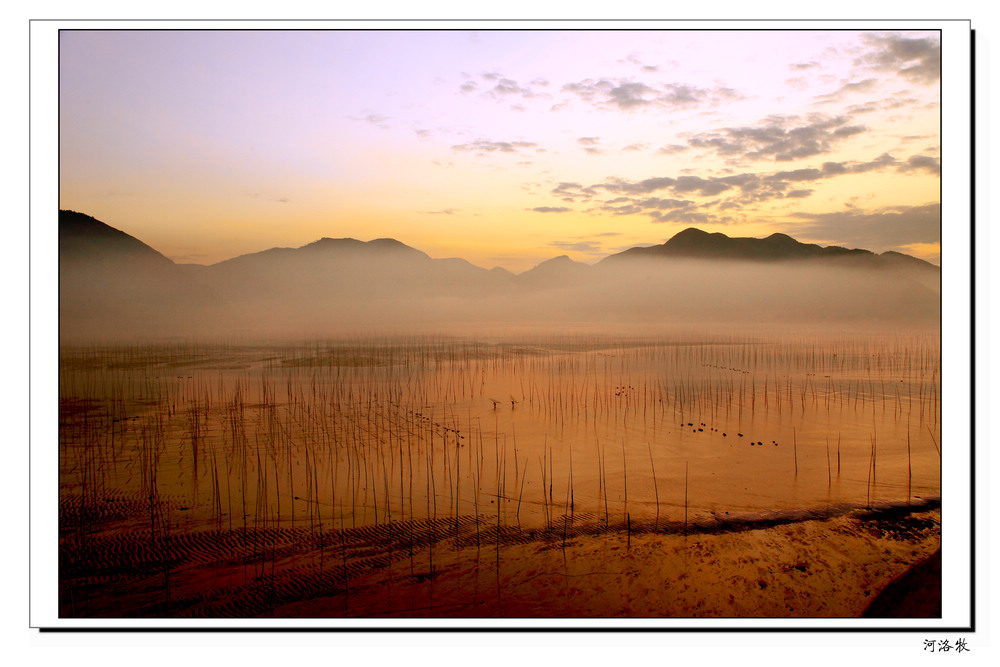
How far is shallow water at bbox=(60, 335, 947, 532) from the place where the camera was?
116 inches

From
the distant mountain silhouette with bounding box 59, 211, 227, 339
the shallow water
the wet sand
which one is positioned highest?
the distant mountain silhouette with bounding box 59, 211, 227, 339

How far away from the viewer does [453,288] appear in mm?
4359

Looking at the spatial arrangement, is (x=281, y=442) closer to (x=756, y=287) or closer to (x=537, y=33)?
(x=537, y=33)

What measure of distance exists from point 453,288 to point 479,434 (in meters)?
1.35

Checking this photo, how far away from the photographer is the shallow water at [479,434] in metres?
2.94

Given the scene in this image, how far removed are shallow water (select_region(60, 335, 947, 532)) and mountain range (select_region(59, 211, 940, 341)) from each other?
0.97 feet

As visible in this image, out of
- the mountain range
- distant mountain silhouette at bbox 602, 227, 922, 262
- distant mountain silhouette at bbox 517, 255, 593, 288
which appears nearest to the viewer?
the mountain range

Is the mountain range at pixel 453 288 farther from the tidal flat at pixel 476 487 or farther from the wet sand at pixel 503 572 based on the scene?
the wet sand at pixel 503 572

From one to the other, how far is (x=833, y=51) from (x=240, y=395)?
5256 mm

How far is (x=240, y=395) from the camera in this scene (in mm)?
4539

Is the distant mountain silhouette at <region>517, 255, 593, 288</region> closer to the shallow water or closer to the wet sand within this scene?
the shallow water

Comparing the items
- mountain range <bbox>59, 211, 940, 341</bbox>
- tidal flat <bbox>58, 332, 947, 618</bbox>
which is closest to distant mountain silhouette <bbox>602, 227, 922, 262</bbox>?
mountain range <bbox>59, 211, 940, 341</bbox>
